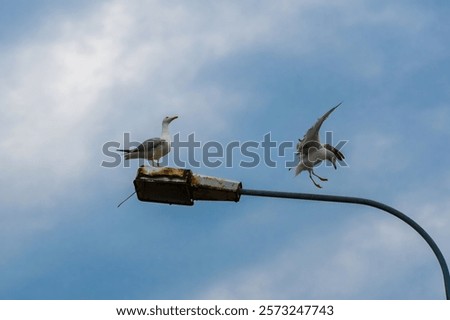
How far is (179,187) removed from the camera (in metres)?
8.58

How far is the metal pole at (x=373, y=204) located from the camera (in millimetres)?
8241

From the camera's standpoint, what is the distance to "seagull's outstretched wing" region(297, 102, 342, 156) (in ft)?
44.2

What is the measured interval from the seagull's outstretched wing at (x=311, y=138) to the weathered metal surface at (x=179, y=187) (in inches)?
194

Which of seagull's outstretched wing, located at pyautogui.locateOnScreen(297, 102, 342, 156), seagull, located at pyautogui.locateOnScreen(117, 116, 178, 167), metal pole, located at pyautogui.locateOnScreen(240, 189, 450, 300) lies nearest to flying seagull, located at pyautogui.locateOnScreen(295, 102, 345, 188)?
seagull's outstretched wing, located at pyautogui.locateOnScreen(297, 102, 342, 156)

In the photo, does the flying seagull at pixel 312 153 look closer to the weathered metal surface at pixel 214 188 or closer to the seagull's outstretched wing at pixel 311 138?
the seagull's outstretched wing at pixel 311 138

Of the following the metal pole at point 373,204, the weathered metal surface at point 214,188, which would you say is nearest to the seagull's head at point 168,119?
the weathered metal surface at point 214,188

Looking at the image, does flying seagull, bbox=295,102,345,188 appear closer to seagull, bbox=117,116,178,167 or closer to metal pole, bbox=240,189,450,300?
seagull, bbox=117,116,178,167

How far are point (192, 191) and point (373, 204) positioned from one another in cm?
175

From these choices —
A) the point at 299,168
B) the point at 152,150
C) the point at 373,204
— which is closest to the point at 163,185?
the point at 373,204

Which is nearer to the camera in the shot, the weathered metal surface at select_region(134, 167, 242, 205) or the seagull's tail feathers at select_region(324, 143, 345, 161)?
the weathered metal surface at select_region(134, 167, 242, 205)

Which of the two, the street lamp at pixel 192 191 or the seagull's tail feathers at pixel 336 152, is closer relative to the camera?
the street lamp at pixel 192 191

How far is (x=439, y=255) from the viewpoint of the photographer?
8.30 meters

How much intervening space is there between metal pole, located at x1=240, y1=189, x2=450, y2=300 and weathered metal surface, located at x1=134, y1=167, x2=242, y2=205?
0.18 meters
